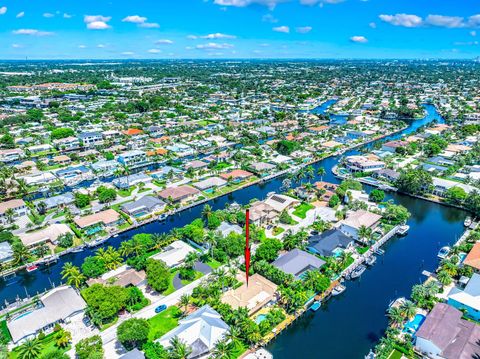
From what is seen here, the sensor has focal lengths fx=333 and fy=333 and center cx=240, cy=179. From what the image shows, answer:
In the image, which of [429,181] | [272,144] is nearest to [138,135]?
[272,144]

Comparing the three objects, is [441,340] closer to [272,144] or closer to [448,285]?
[448,285]

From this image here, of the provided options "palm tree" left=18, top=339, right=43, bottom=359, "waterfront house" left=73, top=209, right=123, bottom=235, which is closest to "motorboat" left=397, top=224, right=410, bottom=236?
"waterfront house" left=73, top=209, right=123, bottom=235

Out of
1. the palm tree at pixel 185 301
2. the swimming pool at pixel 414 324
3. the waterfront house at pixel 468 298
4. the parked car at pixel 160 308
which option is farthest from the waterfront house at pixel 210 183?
the waterfront house at pixel 468 298

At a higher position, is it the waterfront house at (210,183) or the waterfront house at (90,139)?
the waterfront house at (90,139)

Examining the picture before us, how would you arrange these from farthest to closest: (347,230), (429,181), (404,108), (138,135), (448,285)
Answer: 1. (404,108)
2. (138,135)
3. (429,181)
4. (347,230)
5. (448,285)

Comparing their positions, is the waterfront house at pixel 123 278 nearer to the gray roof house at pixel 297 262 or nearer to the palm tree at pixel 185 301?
the palm tree at pixel 185 301
